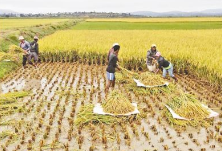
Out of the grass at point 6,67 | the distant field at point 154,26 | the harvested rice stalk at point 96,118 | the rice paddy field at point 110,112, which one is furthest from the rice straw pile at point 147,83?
the distant field at point 154,26

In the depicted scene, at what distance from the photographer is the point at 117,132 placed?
14.6 feet

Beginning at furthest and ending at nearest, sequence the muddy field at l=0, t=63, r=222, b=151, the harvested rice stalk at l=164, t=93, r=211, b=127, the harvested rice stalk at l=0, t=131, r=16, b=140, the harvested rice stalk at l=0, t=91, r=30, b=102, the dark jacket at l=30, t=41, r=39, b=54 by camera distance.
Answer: the dark jacket at l=30, t=41, r=39, b=54
the harvested rice stalk at l=0, t=91, r=30, b=102
the harvested rice stalk at l=164, t=93, r=211, b=127
the harvested rice stalk at l=0, t=131, r=16, b=140
the muddy field at l=0, t=63, r=222, b=151

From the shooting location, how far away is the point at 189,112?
501 cm

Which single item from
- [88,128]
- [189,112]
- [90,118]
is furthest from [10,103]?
[189,112]

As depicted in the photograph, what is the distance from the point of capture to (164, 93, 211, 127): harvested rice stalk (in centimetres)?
479

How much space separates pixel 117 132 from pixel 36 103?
2243 mm

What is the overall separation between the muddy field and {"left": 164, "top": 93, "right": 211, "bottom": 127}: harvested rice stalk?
0.42 feet

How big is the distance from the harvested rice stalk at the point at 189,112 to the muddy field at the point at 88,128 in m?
0.13

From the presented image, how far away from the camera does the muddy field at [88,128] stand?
4.02m

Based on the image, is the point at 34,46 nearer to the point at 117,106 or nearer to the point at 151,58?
the point at 151,58

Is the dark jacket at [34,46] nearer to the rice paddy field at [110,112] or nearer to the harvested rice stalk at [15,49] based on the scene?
the harvested rice stalk at [15,49]

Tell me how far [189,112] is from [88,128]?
5.79ft

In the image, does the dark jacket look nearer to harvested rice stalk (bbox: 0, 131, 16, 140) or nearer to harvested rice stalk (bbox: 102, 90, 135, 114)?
harvested rice stalk (bbox: 102, 90, 135, 114)

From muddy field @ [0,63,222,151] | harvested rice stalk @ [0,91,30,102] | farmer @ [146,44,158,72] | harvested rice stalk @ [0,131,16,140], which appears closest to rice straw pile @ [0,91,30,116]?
harvested rice stalk @ [0,91,30,102]
